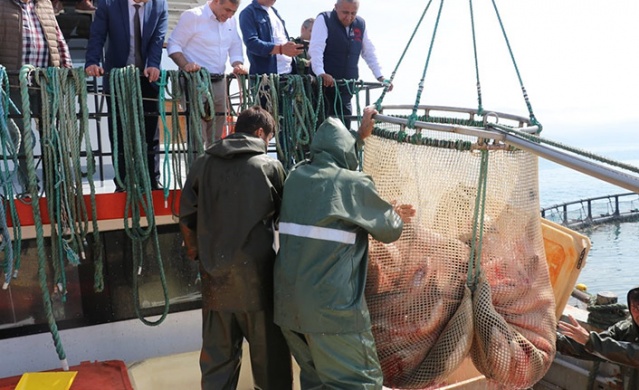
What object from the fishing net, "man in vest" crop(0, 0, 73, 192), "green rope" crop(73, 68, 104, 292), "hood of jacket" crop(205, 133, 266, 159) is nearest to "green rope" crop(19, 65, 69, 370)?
"green rope" crop(73, 68, 104, 292)

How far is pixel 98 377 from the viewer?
4.35m

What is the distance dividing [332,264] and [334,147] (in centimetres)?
68

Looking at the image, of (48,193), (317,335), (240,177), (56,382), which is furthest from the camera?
(48,193)

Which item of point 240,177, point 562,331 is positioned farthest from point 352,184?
point 562,331

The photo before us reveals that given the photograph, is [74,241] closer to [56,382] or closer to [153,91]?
[56,382]

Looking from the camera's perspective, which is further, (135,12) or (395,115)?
(135,12)

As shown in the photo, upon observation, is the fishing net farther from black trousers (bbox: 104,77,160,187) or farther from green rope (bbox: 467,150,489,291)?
black trousers (bbox: 104,77,160,187)

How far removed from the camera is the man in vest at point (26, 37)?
199 inches

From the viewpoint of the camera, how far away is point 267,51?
6.04 m

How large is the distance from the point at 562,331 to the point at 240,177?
150 inches

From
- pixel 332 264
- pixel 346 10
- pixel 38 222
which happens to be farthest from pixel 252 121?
pixel 346 10

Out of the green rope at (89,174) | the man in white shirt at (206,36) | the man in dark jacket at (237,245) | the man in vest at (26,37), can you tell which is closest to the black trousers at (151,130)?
the green rope at (89,174)

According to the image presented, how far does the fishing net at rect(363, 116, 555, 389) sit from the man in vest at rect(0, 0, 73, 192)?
2.99 m

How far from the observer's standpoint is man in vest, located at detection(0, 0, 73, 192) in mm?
5059
